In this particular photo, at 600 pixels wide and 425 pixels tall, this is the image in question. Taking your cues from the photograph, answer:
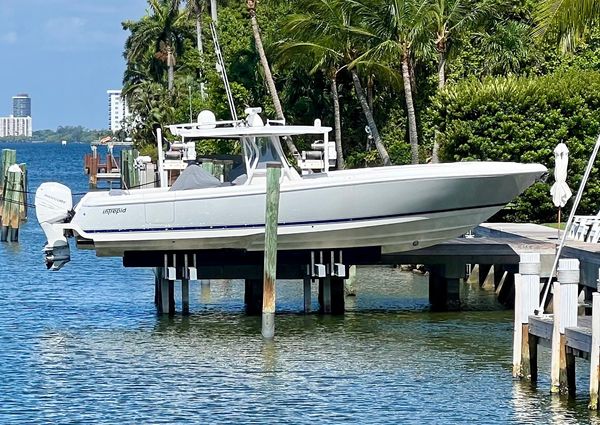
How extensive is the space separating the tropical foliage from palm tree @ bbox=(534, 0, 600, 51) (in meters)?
0.03

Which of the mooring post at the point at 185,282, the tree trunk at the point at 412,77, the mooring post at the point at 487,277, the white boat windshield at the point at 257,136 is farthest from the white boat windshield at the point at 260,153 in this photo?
the tree trunk at the point at 412,77

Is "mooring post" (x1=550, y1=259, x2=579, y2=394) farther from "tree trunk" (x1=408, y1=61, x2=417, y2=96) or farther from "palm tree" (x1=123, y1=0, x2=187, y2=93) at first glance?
"palm tree" (x1=123, y1=0, x2=187, y2=93)

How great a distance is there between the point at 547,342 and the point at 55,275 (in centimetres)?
2489

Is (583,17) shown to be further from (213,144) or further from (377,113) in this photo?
(213,144)

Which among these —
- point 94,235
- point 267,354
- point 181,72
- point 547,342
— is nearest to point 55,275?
point 94,235

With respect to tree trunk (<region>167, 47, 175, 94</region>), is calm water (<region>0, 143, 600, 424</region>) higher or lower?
lower

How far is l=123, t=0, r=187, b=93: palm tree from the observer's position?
102 m

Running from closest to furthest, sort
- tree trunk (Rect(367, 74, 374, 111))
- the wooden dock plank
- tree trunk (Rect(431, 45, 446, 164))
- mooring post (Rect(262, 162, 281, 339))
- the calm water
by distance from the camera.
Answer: the wooden dock plank < the calm water < mooring post (Rect(262, 162, 281, 339)) < tree trunk (Rect(431, 45, 446, 164)) < tree trunk (Rect(367, 74, 374, 111))

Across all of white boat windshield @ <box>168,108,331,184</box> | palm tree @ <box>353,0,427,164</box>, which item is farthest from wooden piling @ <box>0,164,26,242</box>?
white boat windshield @ <box>168,108,331,184</box>

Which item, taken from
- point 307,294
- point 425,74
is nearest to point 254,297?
point 307,294

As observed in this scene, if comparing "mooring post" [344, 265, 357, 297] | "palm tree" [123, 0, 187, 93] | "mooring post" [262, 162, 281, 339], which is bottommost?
"mooring post" [344, 265, 357, 297]

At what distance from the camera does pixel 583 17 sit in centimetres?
2820

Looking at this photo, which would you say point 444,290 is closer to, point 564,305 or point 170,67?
point 564,305

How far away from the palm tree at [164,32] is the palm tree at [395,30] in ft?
167
